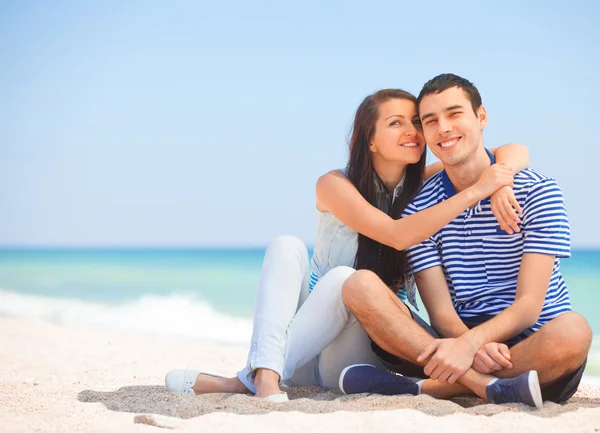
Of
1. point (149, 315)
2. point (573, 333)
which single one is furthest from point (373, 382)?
point (149, 315)

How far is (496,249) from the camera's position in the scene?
3203mm

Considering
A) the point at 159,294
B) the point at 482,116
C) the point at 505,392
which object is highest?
the point at 482,116

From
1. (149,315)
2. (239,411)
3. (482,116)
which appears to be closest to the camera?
(239,411)

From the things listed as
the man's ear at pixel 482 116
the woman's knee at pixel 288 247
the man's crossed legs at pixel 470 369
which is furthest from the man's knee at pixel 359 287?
the man's ear at pixel 482 116

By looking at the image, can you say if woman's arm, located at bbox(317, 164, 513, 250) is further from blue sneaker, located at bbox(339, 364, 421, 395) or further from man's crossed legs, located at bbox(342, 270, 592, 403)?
blue sneaker, located at bbox(339, 364, 421, 395)

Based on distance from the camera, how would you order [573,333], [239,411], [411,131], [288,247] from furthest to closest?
[411,131]
[288,247]
[573,333]
[239,411]

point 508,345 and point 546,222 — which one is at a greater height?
point 546,222

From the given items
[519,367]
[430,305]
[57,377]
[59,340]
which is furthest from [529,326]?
[59,340]

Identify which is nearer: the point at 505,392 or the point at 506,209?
the point at 505,392

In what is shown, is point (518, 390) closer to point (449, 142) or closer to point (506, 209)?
point (506, 209)

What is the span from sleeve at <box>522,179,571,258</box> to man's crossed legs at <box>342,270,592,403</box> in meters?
0.31

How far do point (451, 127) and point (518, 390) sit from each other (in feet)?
3.95

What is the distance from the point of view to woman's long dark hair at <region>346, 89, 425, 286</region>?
3492mm

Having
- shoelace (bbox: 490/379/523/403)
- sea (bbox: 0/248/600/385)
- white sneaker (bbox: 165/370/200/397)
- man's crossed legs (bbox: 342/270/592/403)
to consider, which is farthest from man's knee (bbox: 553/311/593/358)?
sea (bbox: 0/248/600/385)
